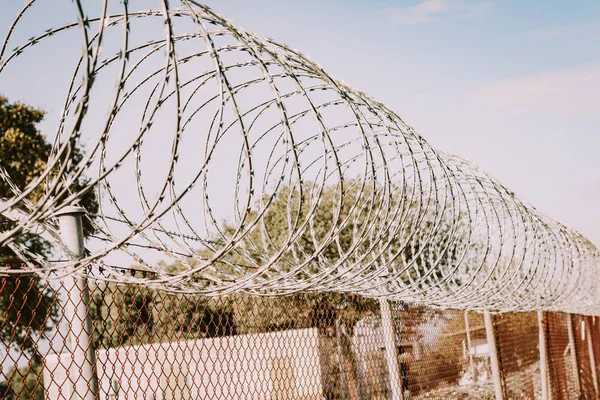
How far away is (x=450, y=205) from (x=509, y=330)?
445 cm

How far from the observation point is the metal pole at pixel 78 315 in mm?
2074

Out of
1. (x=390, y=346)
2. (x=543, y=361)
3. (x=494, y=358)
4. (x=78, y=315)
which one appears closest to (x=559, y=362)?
(x=543, y=361)

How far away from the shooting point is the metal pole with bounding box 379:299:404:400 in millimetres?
4742

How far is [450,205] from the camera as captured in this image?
4.50 metres

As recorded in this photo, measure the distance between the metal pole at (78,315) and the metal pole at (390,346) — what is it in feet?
9.75

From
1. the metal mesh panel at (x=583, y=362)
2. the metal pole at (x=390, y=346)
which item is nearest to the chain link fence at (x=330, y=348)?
the metal pole at (x=390, y=346)

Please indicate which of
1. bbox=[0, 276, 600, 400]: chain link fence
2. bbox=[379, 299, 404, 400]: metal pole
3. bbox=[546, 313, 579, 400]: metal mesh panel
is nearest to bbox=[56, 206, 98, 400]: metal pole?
bbox=[0, 276, 600, 400]: chain link fence

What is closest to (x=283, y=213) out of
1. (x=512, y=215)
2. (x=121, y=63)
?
(x=512, y=215)

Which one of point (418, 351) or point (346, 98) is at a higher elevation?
point (346, 98)

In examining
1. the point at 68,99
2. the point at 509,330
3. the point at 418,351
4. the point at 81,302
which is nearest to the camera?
the point at 81,302

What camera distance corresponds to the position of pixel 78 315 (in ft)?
7.09

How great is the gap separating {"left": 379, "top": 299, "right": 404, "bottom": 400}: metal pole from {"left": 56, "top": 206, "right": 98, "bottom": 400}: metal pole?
2.97 metres

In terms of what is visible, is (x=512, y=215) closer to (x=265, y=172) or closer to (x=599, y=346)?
(x=265, y=172)

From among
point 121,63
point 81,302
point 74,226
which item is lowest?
point 81,302
